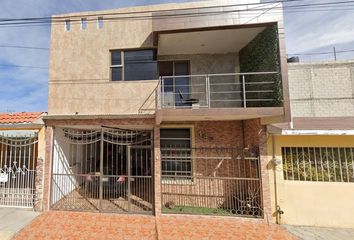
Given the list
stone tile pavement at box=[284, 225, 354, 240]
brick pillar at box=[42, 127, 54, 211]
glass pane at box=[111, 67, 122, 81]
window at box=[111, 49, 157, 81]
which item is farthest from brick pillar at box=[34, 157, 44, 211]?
stone tile pavement at box=[284, 225, 354, 240]

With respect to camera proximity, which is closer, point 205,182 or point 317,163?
point 317,163

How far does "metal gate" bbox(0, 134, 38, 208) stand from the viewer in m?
9.02

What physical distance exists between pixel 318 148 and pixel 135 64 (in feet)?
27.5

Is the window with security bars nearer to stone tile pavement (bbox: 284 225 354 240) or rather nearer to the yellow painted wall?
the yellow painted wall

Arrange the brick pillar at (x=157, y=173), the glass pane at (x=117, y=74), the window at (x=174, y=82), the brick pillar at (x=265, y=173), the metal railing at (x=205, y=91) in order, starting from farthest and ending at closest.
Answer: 1. the window at (x=174, y=82)
2. the metal railing at (x=205, y=91)
3. the glass pane at (x=117, y=74)
4. the brick pillar at (x=157, y=173)
5. the brick pillar at (x=265, y=173)

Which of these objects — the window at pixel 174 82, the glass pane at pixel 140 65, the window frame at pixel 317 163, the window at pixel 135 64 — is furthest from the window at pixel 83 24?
the window frame at pixel 317 163

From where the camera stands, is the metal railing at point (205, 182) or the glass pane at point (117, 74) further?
the glass pane at point (117, 74)

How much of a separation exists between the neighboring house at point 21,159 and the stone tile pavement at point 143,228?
5.47 feet

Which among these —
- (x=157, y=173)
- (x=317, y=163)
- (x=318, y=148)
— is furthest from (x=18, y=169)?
(x=318, y=148)

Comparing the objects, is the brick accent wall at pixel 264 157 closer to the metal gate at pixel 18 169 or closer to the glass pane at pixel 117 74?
the glass pane at pixel 117 74

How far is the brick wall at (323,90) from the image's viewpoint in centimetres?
780

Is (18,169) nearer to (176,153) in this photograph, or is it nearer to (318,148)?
(176,153)

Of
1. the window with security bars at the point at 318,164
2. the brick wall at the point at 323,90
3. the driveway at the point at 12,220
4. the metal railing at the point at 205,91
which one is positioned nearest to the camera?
the driveway at the point at 12,220

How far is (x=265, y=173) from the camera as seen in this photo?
776 centimetres
